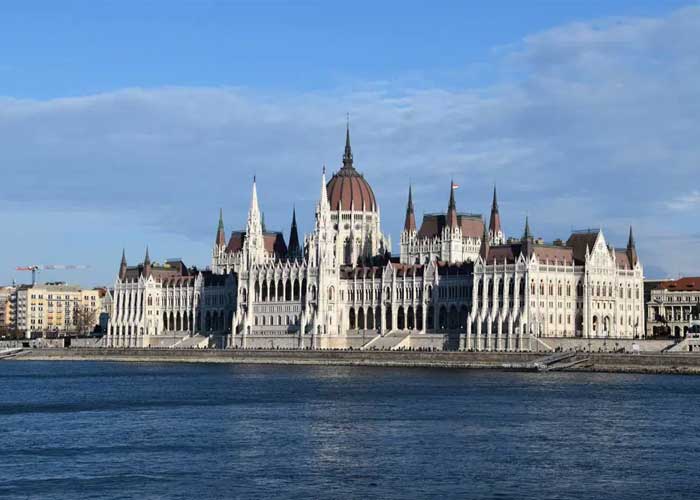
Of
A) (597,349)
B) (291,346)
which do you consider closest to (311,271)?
(291,346)

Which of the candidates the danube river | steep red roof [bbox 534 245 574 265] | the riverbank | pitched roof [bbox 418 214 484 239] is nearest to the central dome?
pitched roof [bbox 418 214 484 239]

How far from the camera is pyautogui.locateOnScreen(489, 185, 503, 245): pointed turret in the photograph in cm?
18012

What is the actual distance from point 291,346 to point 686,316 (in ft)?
186

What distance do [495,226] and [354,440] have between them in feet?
374

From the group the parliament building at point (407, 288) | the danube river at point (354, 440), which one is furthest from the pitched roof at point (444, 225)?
the danube river at point (354, 440)

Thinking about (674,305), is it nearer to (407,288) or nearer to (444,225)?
(444,225)

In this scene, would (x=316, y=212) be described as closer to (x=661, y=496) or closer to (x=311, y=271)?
(x=311, y=271)

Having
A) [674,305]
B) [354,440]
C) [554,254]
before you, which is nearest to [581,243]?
[554,254]

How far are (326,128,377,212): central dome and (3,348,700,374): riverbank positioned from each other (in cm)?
3246

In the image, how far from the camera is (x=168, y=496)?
52312 mm

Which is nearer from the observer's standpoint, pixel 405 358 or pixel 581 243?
pixel 405 358

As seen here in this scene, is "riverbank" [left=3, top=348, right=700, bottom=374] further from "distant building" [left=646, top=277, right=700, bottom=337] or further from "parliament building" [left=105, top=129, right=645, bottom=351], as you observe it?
"distant building" [left=646, top=277, right=700, bottom=337]

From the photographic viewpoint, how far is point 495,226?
595 ft

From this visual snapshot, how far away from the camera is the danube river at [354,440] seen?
54844 mm
